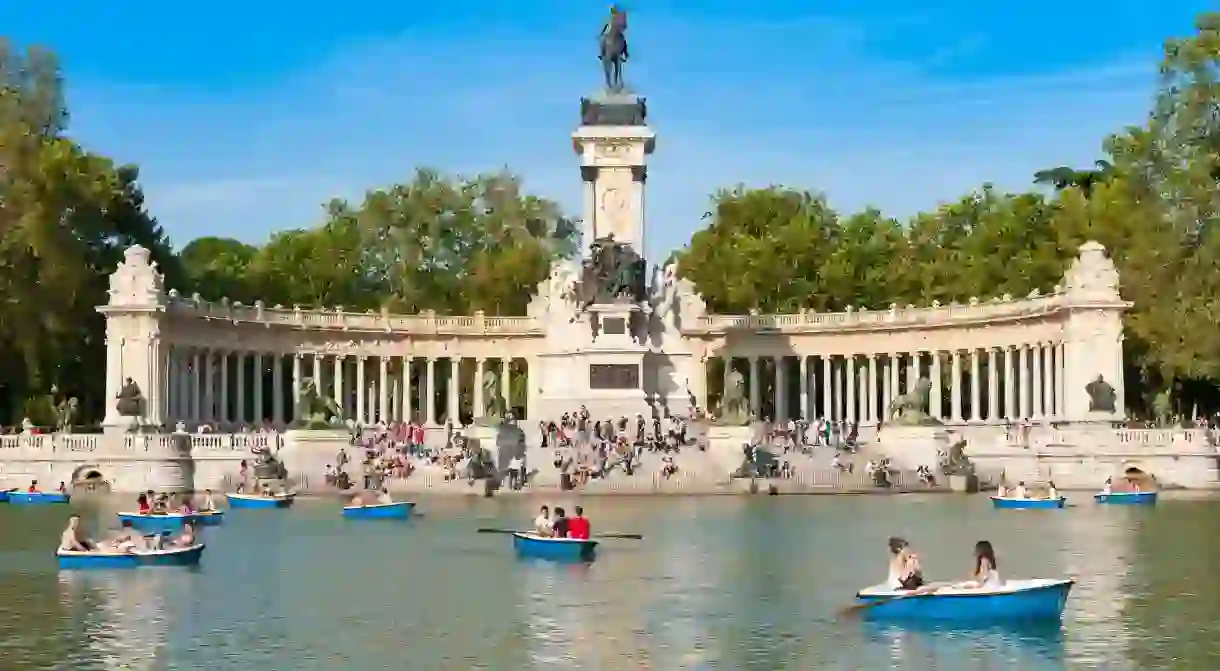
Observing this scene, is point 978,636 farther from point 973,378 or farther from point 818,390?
point 818,390

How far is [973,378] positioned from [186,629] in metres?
70.4

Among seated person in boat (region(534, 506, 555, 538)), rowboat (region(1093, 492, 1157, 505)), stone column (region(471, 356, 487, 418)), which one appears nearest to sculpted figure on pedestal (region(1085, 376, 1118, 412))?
rowboat (region(1093, 492, 1157, 505))

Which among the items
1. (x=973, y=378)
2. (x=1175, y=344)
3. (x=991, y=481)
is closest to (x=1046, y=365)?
(x=973, y=378)

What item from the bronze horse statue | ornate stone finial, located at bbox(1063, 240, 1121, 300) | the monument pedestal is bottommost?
the monument pedestal

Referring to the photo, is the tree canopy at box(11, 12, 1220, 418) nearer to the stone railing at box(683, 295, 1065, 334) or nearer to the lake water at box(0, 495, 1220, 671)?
the stone railing at box(683, 295, 1065, 334)

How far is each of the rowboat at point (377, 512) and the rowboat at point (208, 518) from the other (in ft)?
13.7

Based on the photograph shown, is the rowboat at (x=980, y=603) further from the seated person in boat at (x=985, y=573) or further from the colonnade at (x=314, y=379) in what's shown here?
the colonnade at (x=314, y=379)

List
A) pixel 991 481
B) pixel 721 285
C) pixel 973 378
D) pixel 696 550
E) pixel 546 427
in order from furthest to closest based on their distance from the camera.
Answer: pixel 721 285, pixel 973 378, pixel 546 427, pixel 991 481, pixel 696 550

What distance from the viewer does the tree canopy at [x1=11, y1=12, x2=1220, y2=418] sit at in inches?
2980

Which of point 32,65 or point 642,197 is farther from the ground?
point 32,65

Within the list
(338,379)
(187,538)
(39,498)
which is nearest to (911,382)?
(338,379)

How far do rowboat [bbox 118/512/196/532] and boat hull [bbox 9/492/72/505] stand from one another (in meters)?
16.1

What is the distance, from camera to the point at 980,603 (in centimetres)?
2839

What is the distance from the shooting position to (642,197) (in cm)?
9212
